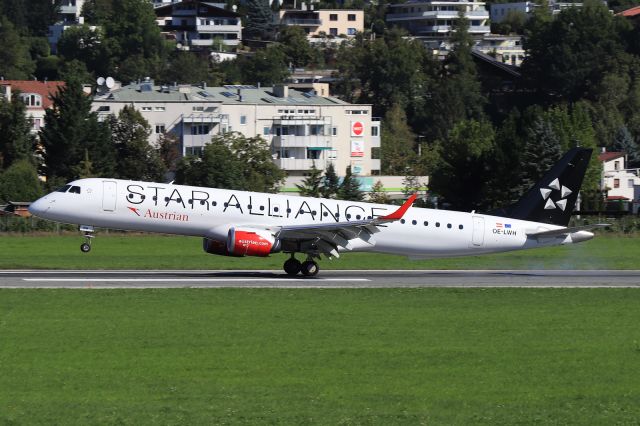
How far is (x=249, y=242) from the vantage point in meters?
48.0

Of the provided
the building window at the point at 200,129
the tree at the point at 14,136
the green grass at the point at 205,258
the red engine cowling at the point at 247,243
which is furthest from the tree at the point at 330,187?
the red engine cowling at the point at 247,243

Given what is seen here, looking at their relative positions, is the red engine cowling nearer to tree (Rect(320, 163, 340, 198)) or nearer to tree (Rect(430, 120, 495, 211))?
tree (Rect(320, 163, 340, 198))

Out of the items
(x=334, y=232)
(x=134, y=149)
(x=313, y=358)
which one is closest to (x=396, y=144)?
(x=134, y=149)

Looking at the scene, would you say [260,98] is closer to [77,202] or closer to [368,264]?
[368,264]

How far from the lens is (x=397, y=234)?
170 feet

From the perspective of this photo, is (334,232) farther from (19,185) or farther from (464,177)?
(464,177)

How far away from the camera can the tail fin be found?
5462 cm

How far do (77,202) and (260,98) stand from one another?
115863 millimetres

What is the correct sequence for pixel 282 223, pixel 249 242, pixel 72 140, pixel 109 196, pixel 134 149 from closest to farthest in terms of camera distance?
pixel 249 242
pixel 109 196
pixel 282 223
pixel 72 140
pixel 134 149

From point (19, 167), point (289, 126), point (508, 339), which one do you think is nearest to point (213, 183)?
point (19, 167)

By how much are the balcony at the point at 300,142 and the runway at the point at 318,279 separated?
10251 centimetres

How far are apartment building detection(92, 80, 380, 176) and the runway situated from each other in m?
97.0

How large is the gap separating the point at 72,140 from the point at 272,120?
35710mm

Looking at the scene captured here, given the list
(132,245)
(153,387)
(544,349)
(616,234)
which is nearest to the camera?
(153,387)
